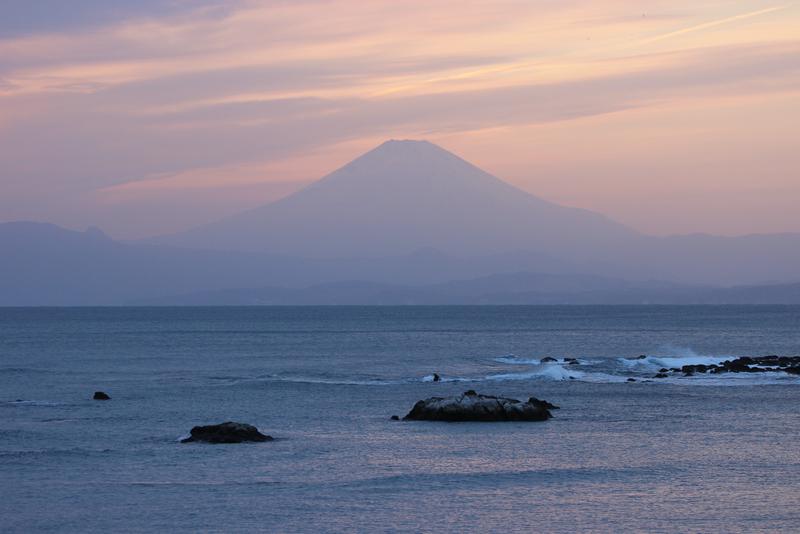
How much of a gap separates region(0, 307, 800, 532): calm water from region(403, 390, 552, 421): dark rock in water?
94 centimetres

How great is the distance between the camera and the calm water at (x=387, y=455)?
25.0 meters

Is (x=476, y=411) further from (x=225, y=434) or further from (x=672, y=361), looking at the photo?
(x=672, y=361)

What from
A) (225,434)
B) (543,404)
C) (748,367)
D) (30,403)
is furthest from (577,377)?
(225,434)

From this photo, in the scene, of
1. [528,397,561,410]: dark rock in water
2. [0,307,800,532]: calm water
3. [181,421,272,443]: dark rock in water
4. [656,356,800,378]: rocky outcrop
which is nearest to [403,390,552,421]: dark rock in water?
[528,397,561,410]: dark rock in water

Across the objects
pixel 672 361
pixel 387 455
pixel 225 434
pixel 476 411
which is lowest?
pixel 387 455

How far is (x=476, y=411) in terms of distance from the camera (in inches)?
1647

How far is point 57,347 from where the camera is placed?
97.4 metres

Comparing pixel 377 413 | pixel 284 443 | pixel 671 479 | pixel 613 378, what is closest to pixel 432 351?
pixel 613 378

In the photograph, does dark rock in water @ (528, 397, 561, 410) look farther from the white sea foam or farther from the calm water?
Answer: the white sea foam

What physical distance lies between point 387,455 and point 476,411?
922cm

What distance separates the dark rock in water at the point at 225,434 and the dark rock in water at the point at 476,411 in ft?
25.9

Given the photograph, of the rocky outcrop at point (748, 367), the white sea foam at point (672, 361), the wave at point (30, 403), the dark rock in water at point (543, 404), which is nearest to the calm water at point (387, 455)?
the wave at point (30, 403)

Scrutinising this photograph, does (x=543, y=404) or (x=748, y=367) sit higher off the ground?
(x=748, y=367)

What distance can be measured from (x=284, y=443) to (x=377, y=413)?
9.16 meters
